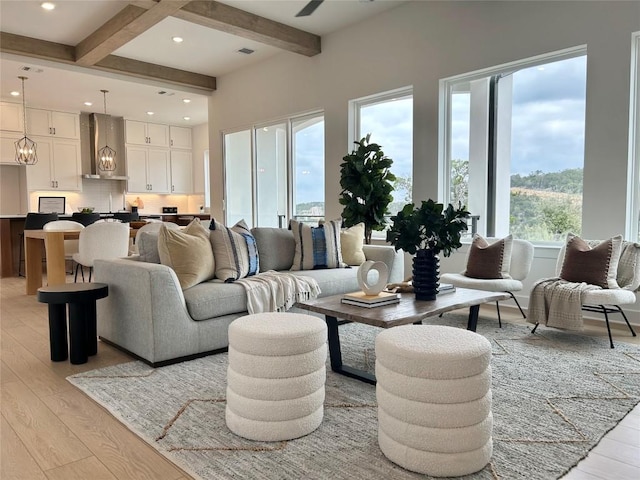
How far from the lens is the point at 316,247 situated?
14.0 ft

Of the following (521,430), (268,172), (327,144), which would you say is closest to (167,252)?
(521,430)

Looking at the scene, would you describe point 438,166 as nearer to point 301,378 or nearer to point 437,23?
point 437,23

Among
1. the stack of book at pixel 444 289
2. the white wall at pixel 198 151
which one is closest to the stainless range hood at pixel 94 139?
the white wall at pixel 198 151

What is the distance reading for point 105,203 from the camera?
33.2 ft

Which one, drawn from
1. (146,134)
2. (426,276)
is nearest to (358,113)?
(426,276)

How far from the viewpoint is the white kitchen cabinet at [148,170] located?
10.2m

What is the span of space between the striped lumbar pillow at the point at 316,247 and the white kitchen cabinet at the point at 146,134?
7336 mm

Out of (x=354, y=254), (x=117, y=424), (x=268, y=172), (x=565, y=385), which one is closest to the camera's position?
(x=117, y=424)

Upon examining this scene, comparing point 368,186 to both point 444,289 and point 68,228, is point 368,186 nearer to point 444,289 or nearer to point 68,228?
point 444,289

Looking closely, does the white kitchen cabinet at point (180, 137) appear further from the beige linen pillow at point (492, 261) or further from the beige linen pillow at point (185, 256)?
the beige linen pillow at point (492, 261)

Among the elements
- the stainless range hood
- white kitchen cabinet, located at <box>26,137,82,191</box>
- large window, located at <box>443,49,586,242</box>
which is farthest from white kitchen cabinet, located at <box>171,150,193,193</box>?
large window, located at <box>443,49,586,242</box>

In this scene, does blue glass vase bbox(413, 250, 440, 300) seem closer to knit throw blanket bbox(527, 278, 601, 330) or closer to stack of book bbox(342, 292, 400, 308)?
stack of book bbox(342, 292, 400, 308)

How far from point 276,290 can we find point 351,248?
48.0 inches

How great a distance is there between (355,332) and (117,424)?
79.2 inches
